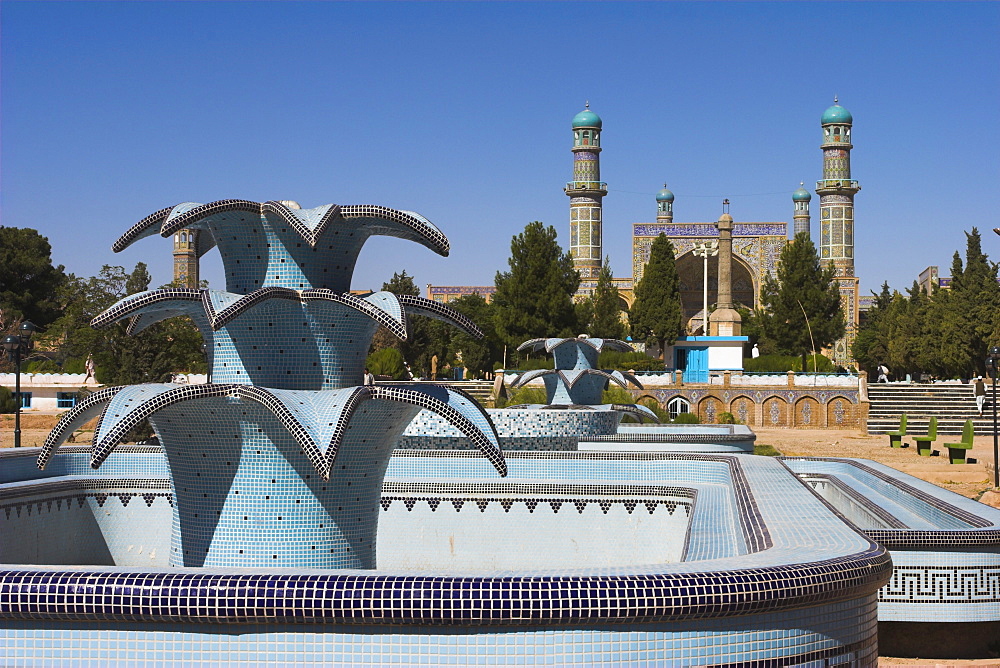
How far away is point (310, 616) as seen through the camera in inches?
141

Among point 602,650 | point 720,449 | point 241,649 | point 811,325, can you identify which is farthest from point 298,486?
point 811,325

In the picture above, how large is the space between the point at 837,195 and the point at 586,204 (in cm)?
1126

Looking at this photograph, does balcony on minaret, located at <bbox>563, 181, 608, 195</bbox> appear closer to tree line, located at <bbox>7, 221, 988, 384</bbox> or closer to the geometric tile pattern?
tree line, located at <bbox>7, 221, 988, 384</bbox>

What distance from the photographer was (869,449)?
2227 centimetres

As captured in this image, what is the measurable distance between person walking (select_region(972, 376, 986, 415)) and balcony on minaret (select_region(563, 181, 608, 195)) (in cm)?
1913

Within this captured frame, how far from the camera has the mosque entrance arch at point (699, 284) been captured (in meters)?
47.2

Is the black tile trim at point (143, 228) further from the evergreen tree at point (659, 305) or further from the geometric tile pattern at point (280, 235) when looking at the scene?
the evergreen tree at point (659, 305)

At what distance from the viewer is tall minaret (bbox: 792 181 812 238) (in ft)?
187

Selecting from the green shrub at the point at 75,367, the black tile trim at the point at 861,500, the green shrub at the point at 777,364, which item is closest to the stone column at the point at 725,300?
the green shrub at the point at 777,364

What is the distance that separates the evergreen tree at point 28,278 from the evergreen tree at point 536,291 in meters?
20.3

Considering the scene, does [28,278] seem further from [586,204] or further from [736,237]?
[736,237]

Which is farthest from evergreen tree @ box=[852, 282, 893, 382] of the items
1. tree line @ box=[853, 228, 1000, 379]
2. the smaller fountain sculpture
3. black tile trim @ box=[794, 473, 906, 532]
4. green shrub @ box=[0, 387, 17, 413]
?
black tile trim @ box=[794, 473, 906, 532]

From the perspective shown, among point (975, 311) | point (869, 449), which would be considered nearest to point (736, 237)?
point (975, 311)

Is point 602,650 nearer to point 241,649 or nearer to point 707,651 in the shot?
point 707,651
